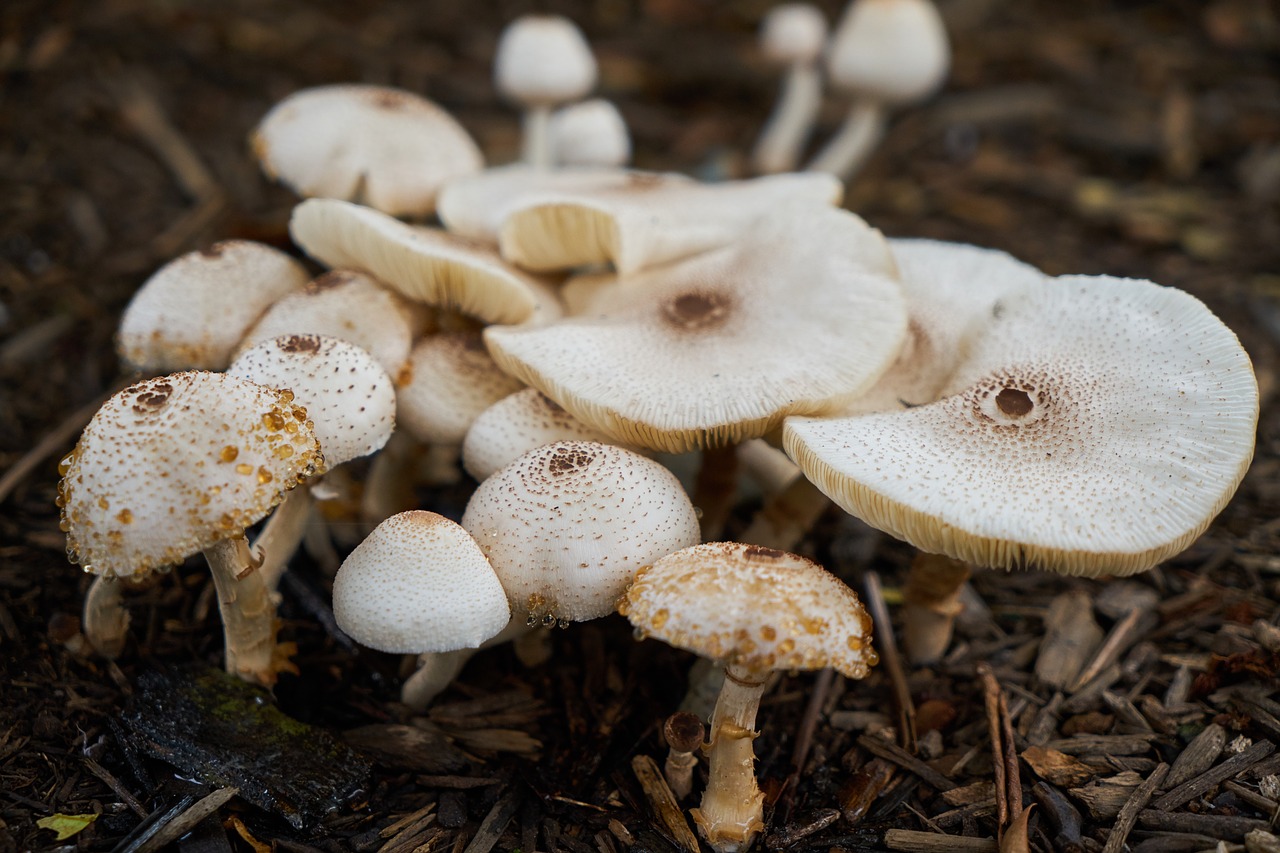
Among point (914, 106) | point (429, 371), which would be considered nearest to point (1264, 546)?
point (429, 371)

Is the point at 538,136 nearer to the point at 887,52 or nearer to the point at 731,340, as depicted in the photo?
the point at 887,52

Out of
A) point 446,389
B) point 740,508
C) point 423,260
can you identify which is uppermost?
point 423,260

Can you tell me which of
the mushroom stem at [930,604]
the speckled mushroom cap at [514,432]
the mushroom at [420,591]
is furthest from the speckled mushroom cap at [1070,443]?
the mushroom at [420,591]

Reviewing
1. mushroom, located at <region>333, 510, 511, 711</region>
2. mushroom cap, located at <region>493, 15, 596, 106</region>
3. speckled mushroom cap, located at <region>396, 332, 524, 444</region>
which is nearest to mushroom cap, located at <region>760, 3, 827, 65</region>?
mushroom cap, located at <region>493, 15, 596, 106</region>

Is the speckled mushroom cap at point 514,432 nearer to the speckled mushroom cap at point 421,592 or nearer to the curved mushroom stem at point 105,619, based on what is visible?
the speckled mushroom cap at point 421,592

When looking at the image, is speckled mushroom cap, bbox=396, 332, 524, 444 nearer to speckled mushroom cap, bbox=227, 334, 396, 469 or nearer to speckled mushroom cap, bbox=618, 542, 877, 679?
speckled mushroom cap, bbox=227, 334, 396, 469

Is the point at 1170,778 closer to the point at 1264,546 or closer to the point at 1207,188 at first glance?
the point at 1264,546

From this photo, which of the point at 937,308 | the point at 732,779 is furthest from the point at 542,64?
the point at 732,779
